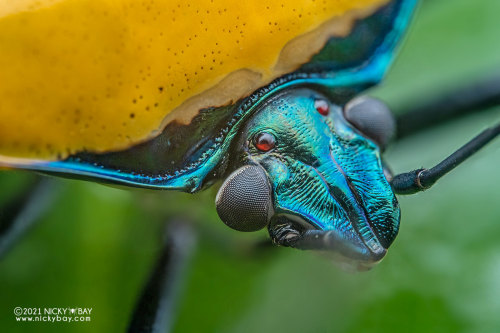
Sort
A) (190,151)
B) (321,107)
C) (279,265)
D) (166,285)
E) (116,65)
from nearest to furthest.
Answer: (116,65) < (190,151) < (321,107) < (166,285) < (279,265)

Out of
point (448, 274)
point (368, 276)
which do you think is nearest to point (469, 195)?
point (448, 274)

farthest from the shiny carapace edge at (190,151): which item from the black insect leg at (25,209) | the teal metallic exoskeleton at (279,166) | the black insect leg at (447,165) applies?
the black insect leg at (25,209)

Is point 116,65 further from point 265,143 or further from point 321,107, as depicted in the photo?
point 321,107

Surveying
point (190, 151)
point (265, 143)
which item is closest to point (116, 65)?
point (190, 151)

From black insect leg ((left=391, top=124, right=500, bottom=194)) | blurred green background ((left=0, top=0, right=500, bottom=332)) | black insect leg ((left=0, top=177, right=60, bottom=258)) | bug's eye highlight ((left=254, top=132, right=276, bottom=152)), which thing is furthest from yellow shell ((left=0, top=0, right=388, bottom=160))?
black insect leg ((left=0, top=177, right=60, bottom=258))

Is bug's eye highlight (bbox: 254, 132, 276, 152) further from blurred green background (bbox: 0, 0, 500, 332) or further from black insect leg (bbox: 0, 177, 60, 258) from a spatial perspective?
black insect leg (bbox: 0, 177, 60, 258)

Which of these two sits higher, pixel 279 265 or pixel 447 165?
pixel 447 165
